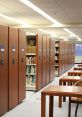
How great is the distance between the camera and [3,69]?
226 inches

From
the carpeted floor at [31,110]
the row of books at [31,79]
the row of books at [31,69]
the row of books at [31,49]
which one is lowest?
the carpeted floor at [31,110]

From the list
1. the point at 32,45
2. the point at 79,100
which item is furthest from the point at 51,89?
the point at 32,45

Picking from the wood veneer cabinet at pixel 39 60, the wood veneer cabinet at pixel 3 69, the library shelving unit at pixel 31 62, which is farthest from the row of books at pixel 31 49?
the wood veneer cabinet at pixel 3 69

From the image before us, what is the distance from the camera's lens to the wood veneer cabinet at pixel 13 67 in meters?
6.22

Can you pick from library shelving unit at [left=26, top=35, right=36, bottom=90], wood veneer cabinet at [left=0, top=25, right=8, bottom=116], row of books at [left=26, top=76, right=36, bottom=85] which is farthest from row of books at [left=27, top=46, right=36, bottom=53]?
wood veneer cabinet at [left=0, top=25, right=8, bottom=116]

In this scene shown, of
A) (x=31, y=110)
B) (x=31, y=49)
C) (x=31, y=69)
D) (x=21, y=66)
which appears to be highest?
(x=31, y=49)

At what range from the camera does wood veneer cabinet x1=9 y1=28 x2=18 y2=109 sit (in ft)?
20.4

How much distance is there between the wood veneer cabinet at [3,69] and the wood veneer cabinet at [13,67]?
274 millimetres

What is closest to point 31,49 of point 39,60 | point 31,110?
point 39,60

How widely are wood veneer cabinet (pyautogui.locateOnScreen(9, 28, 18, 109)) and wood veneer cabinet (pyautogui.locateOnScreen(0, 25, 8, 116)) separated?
274mm

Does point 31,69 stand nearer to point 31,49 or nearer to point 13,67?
point 31,49

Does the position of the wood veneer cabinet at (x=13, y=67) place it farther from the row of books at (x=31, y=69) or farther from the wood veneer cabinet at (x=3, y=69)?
the row of books at (x=31, y=69)

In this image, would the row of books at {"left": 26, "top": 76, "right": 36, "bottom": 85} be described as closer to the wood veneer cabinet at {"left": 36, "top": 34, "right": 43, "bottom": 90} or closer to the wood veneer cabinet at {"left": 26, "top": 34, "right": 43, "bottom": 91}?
the wood veneer cabinet at {"left": 26, "top": 34, "right": 43, "bottom": 91}

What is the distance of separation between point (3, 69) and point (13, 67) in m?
0.72
